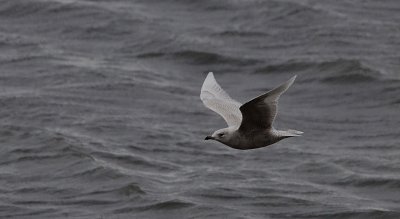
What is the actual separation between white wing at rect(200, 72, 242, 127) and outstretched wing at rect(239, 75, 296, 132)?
2.39ft

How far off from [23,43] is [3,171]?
4.42m

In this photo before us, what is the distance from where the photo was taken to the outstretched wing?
36.1 feet

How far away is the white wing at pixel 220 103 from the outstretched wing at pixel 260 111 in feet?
2.39

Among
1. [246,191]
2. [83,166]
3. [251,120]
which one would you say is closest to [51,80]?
[83,166]

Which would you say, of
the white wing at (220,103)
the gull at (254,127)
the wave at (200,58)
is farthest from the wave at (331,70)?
the gull at (254,127)

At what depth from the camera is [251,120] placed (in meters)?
11.6

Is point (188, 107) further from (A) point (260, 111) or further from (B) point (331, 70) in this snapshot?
(A) point (260, 111)

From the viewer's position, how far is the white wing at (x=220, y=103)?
41.7ft

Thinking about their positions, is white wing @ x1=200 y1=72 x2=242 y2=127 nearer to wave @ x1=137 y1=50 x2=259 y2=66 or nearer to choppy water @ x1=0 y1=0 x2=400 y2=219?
choppy water @ x1=0 y1=0 x2=400 y2=219

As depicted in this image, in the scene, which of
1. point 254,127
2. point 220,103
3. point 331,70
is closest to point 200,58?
point 331,70

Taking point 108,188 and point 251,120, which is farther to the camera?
point 108,188

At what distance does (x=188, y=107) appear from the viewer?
21609mm

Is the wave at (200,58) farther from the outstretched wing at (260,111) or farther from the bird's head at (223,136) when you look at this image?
the outstretched wing at (260,111)

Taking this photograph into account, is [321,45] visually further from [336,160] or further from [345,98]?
[336,160]
